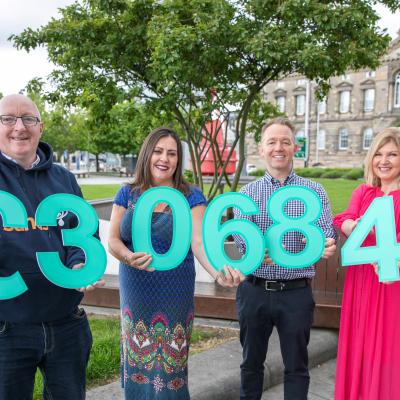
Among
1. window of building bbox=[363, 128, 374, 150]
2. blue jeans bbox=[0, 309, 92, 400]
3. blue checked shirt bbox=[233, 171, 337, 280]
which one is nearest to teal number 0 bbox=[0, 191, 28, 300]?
blue jeans bbox=[0, 309, 92, 400]

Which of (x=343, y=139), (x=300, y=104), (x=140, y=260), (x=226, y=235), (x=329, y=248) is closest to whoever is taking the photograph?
(x=140, y=260)

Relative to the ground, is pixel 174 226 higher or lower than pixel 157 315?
higher

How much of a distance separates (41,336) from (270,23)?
495 cm

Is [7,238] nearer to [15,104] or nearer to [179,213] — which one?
[15,104]

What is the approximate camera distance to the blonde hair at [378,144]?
2.66 m

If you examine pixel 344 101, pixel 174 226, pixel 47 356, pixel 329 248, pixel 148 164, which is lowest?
pixel 47 356

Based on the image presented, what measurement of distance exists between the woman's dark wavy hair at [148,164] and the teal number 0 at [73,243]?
0.37 metres

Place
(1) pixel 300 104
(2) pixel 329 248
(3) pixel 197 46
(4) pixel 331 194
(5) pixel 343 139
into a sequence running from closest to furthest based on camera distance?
1. (2) pixel 329 248
2. (3) pixel 197 46
3. (4) pixel 331 194
4. (5) pixel 343 139
5. (1) pixel 300 104

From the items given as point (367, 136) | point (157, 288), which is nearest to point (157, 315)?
point (157, 288)

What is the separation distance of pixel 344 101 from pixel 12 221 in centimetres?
5807

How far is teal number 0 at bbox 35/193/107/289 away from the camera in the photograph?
82.0 inches

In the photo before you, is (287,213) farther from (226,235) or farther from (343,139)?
(343,139)

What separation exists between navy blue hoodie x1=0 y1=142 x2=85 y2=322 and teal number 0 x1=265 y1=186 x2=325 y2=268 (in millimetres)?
1088

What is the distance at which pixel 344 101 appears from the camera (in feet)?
182
